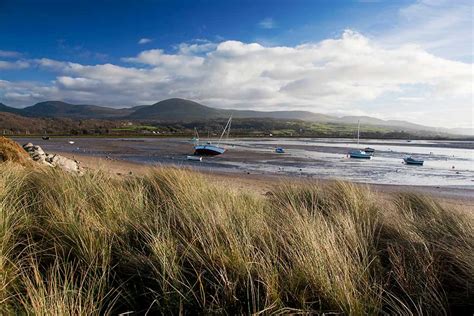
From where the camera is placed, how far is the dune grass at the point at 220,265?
10.2 feet

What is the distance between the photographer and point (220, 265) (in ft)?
11.5

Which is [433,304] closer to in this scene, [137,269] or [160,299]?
[160,299]

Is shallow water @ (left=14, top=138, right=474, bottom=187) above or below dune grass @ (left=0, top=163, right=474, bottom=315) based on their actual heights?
below

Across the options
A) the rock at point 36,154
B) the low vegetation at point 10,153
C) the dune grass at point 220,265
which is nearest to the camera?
the dune grass at point 220,265

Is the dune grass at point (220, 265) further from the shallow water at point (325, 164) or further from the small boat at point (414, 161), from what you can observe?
the small boat at point (414, 161)

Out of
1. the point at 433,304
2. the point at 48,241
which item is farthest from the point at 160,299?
the point at 433,304

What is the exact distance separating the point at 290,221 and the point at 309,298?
49.0 inches

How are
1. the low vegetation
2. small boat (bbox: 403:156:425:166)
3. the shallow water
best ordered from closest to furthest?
the low vegetation, the shallow water, small boat (bbox: 403:156:425:166)

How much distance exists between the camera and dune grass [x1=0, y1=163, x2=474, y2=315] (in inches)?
122

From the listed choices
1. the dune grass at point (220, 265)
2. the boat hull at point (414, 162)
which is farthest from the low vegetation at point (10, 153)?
the boat hull at point (414, 162)

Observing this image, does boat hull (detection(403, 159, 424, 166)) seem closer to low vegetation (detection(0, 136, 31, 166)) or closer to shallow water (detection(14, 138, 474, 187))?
shallow water (detection(14, 138, 474, 187))

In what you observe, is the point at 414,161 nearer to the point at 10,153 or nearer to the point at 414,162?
the point at 414,162

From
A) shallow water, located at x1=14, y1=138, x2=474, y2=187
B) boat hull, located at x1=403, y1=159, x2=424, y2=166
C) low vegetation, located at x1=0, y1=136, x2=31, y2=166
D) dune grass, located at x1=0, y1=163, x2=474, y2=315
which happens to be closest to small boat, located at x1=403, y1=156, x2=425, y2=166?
boat hull, located at x1=403, y1=159, x2=424, y2=166

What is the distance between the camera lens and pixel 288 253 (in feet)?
12.7
